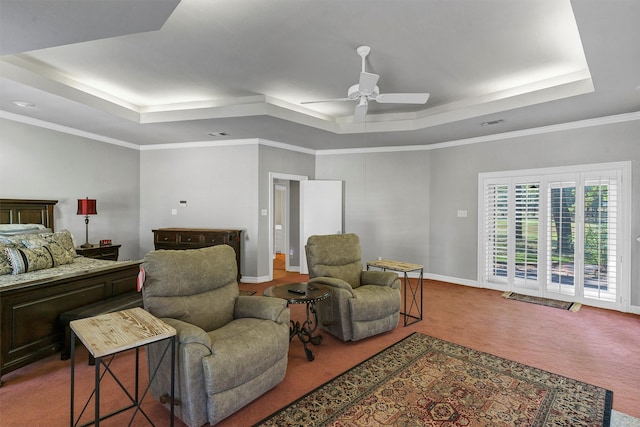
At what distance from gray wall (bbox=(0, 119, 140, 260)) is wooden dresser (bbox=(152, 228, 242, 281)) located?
0.95 m

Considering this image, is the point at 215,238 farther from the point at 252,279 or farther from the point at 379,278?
the point at 379,278

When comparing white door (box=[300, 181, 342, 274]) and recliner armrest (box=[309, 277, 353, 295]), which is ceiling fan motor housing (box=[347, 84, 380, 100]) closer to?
recliner armrest (box=[309, 277, 353, 295])

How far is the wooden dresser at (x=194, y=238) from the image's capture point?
5.36 meters

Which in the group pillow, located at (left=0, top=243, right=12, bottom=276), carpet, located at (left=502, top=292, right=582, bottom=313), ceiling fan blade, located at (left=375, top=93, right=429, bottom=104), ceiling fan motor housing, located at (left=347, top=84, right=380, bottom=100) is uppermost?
ceiling fan motor housing, located at (left=347, top=84, right=380, bottom=100)

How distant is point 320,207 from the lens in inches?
253

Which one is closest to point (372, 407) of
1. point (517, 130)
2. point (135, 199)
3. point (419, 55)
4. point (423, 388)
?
point (423, 388)

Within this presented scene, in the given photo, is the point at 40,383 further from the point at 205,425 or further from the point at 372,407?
the point at 372,407

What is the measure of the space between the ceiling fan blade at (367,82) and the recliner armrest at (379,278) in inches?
78.9

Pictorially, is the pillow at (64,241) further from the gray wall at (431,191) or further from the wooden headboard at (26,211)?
the gray wall at (431,191)

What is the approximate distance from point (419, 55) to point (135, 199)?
560 cm

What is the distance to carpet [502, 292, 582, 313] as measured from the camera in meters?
4.40

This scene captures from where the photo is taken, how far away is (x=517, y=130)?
16.4ft

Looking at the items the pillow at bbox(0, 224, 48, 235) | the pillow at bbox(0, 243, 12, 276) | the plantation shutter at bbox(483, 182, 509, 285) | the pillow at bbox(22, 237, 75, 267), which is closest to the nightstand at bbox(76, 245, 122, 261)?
the pillow at bbox(0, 224, 48, 235)

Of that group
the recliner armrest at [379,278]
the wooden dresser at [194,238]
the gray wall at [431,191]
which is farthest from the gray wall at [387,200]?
the recliner armrest at [379,278]
